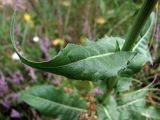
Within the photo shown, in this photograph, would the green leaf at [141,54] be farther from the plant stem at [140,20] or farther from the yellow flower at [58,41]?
the yellow flower at [58,41]

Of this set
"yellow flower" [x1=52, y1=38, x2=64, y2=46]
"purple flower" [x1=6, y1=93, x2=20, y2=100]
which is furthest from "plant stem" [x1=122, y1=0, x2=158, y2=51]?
"yellow flower" [x1=52, y1=38, x2=64, y2=46]

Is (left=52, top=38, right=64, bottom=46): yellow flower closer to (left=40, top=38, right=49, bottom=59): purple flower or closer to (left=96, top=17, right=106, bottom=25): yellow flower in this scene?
(left=40, top=38, right=49, bottom=59): purple flower

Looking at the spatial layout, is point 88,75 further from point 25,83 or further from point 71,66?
point 25,83

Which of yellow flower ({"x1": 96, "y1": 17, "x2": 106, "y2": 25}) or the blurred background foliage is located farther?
yellow flower ({"x1": 96, "y1": 17, "x2": 106, "y2": 25})

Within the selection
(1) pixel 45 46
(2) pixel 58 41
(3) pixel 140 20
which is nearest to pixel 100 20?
(2) pixel 58 41

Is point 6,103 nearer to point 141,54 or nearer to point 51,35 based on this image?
point 51,35

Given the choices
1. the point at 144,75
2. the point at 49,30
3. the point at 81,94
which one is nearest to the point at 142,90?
the point at 144,75

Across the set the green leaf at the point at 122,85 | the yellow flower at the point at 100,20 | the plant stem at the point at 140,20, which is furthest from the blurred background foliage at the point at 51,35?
the plant stem at the point at 140,20
